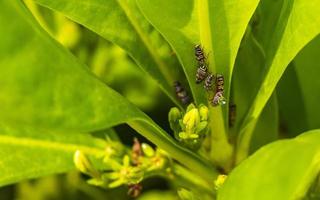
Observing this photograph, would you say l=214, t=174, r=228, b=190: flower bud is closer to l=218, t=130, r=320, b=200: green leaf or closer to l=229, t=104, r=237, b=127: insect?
l=229, t=104, r=237, b=127: insect

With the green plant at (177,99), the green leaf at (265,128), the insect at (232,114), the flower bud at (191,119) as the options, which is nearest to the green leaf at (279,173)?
the green plant at (177,99)

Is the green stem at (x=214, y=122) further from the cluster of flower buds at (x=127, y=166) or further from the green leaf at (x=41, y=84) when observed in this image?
the green leaf at (x=41, y=84)

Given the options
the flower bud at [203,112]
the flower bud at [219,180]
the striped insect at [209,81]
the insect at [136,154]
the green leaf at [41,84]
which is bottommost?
the flower bud at [219,180]

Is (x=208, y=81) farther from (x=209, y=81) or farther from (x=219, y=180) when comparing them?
(x=219, y=180)

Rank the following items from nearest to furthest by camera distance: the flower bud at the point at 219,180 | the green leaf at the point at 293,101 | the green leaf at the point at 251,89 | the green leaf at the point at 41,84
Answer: the green leaf at the point at 41,84 → the flower bud at the point at 219,180 → the green leaf at the point at 251,89 → the green leaf at the point at 293,101

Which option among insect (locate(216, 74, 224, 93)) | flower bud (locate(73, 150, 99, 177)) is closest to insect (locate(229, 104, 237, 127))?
insect (locate(216, 74, 224, 93))

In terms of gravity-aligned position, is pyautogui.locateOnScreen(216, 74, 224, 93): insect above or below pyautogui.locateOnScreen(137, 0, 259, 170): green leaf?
below

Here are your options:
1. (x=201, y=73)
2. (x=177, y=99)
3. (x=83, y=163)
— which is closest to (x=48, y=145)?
(x=83, y=163)

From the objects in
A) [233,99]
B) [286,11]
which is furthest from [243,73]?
[286,11]
